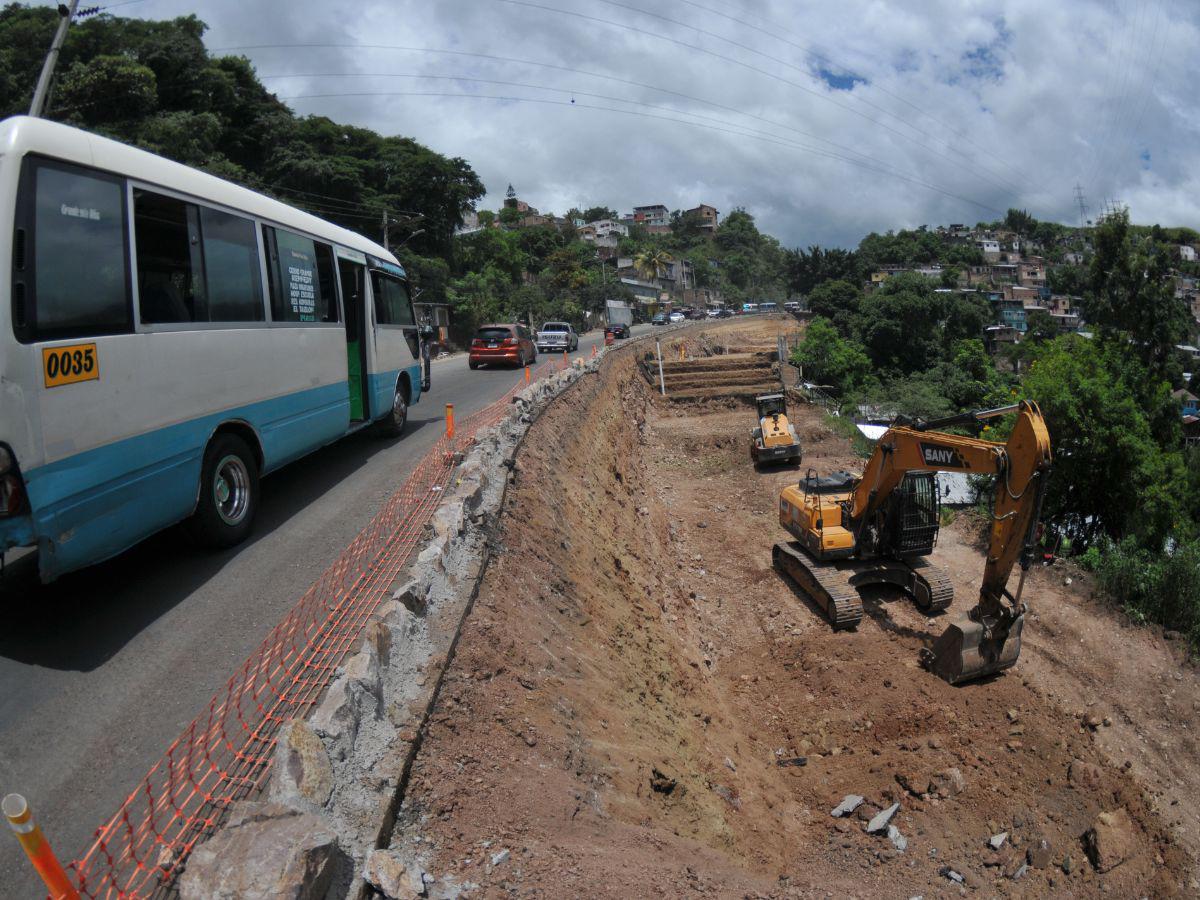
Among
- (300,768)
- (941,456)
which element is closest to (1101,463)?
(941,456)

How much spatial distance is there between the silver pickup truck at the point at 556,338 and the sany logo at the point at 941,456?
25.4 m

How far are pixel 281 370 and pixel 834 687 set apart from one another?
7.93m

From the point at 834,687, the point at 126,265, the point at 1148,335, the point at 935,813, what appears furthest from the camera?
the point at 1148,335

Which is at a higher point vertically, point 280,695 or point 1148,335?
point 1148,335

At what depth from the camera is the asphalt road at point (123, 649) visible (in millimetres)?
3717

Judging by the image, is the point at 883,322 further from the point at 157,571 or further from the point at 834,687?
the point at 157,571

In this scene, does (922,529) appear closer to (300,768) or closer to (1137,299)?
(300,768)

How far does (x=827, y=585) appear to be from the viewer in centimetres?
1158

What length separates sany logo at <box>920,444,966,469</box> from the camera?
9469 mm

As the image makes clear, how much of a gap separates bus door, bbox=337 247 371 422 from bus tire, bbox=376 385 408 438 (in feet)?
2.76

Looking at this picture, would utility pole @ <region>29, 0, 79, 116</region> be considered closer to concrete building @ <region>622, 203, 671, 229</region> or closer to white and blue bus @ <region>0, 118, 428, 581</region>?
white and blue bus @ <region>0, 118, 428, 581</region>

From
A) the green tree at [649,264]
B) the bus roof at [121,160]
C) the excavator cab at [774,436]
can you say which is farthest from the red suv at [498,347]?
the green tree at [649,264]

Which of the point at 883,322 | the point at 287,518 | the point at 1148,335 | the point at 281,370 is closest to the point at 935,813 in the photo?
the point at 287,518

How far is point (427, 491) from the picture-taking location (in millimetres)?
8555
